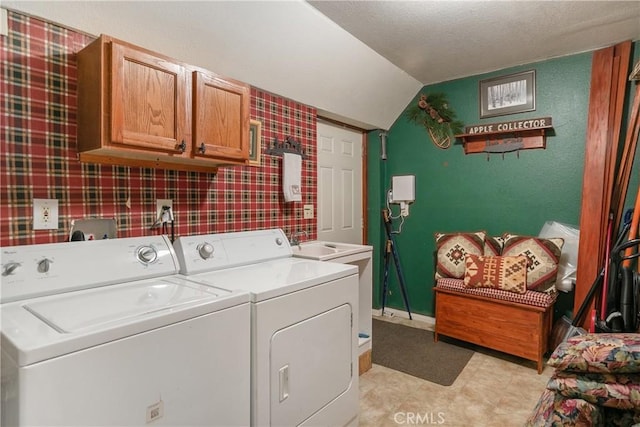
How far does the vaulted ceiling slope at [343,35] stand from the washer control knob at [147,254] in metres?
1.04

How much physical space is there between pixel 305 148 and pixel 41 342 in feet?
7.50

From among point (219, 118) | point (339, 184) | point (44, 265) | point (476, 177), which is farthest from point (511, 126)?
point (44, 265)

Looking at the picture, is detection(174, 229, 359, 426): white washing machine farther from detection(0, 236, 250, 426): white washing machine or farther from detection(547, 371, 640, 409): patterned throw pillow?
detection(547, 371, 640, 409): patterned throw pillow

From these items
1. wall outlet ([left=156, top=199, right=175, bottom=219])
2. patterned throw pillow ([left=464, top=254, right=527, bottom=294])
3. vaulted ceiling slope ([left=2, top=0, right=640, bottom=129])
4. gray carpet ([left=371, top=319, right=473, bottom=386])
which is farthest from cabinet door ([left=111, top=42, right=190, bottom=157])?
patterned throw pillow ([left=464, top=254, right=527, bottom=294])

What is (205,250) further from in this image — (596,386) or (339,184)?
(339,184)

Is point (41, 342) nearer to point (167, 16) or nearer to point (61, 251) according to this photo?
point (61, 251)

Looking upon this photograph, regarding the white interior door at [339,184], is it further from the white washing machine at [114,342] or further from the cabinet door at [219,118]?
the white washing machine at [114,342]

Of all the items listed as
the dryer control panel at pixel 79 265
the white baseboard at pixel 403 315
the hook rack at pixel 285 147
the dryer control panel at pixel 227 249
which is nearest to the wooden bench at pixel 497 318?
the white baseboard at pixel 403 315

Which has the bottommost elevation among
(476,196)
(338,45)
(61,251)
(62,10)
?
(61,251)

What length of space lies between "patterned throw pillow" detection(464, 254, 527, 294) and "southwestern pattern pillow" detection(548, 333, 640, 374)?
138 centimetres

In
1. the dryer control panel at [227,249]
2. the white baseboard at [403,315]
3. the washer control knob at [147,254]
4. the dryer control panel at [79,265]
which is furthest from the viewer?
the white baseboard at [403,315]

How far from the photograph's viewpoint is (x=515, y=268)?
2.74m

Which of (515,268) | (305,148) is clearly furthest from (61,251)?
(515,268)

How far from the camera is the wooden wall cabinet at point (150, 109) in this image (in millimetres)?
1445
